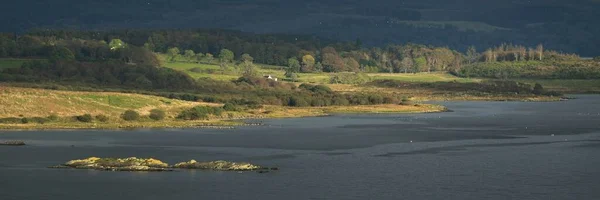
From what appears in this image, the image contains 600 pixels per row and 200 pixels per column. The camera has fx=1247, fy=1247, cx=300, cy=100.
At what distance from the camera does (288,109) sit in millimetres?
115875

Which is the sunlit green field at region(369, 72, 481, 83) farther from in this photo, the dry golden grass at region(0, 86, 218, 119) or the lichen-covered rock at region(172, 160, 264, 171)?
the lichen-covered rock at region(172, 160, 264, 171)

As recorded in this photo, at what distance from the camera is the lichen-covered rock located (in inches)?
2532

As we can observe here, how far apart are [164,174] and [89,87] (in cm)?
5788

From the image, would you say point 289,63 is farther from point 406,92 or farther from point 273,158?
point 273,158

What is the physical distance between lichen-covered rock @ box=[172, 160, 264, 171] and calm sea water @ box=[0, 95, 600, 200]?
1.39m

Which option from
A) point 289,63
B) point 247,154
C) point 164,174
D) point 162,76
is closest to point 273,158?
point 247,154

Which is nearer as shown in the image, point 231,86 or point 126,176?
point 126,176

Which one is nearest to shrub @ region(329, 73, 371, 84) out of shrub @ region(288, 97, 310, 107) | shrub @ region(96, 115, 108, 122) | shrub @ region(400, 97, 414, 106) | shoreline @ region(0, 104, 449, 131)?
shrub @ region(400, 97, 414, 106)

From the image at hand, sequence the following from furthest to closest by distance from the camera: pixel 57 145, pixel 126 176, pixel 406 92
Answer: pixel 406 92
pixel 57 145
pixel 126 176

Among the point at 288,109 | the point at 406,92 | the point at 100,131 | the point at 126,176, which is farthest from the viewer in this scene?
the point at 406,92

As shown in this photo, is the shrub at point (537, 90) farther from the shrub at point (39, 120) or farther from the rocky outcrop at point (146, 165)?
the rocky outcrop at point (146, 165)

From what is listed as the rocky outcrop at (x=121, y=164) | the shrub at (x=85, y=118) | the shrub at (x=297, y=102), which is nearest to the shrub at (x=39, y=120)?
the shrub at (x=85, y=118)

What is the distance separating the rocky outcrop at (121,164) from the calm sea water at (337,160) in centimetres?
116

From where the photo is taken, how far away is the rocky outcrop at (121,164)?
210 ft
